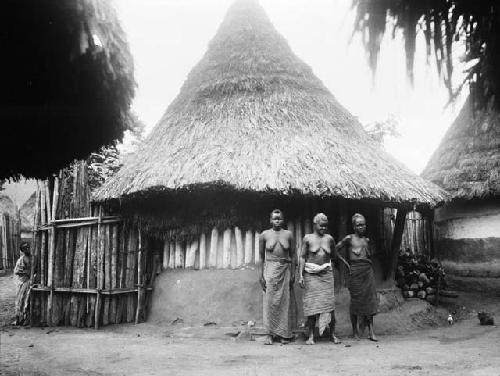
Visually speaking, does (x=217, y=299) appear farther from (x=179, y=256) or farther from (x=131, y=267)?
(x=131, y=267)

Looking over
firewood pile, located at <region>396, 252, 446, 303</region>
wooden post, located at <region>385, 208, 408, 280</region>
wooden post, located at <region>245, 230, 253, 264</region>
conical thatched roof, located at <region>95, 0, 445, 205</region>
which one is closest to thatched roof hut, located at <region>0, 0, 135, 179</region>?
conical thatched roof, located at <region>95, 0, 445, 205</region>

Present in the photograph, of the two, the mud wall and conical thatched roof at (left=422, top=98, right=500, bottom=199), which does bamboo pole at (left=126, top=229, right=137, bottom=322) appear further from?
the mud wall

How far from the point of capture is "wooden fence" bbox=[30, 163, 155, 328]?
7883mm

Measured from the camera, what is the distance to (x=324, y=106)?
30.5 feet

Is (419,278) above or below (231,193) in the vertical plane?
below

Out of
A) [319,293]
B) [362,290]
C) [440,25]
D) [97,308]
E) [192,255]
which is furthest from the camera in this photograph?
[97,308]

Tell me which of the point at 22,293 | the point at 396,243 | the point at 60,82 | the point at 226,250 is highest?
the point at 60,82

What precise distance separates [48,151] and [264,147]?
148 inches

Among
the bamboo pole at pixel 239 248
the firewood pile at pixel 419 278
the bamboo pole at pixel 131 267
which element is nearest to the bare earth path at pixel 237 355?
the bamboo pole at pixel 131 267

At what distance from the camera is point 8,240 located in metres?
15.0

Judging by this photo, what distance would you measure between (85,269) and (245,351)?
11.8 feet

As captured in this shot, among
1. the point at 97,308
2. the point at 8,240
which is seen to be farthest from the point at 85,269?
the point at 8,240

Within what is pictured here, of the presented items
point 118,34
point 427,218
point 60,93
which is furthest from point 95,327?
point 427,218

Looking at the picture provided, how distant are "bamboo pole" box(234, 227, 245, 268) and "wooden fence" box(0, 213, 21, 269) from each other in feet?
33.3
